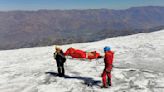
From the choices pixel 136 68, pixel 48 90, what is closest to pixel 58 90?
pixel 48 90

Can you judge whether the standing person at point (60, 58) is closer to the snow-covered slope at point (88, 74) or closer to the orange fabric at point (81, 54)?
the snow-covered slope at point (88, 74)

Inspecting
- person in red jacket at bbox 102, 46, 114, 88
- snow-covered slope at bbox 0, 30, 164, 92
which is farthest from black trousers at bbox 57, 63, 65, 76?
person in red jacket at bbox 102, 46, 114, 88

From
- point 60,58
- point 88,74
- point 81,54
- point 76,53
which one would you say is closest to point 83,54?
point 81,54

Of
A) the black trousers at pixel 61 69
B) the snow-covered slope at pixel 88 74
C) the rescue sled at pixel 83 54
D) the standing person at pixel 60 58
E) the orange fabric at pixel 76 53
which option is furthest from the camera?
the orange fabric at pixel 76 53

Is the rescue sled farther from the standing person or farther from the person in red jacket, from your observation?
the person in red jacket

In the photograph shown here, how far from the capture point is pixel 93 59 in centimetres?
2064

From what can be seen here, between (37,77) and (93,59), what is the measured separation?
17.0ft

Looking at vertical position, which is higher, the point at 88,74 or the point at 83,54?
the point at 83,54

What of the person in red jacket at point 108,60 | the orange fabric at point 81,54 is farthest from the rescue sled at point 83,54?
the person in red jacket at point 108,60

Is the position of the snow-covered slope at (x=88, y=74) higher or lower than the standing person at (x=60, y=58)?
lower

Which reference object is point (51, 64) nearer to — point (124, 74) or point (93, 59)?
point (93, 59)

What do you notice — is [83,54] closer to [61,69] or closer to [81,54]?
[81,54]

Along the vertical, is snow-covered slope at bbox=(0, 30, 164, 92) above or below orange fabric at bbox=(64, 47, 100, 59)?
below

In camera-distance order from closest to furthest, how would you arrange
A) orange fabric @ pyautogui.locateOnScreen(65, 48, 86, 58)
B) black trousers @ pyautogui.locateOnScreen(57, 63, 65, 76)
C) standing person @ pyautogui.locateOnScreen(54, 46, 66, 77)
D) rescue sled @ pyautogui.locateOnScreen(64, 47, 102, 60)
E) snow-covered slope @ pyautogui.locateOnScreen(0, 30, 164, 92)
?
snow-covered slope @ pyautogui.locateOnScreen(0, 30, 164, 92), standing person @ pyautogui.locateOnScreen(54, 46, 66, 77), black trousers @ pyautogui.locateOnScreen(57, 63, 65, 76), rescue sled @ pyautogui.locateOnScreen(64, 47, 102, 60), orange fabric @ pyautogui.locateOnScreen(65, 48, 86, 58)
